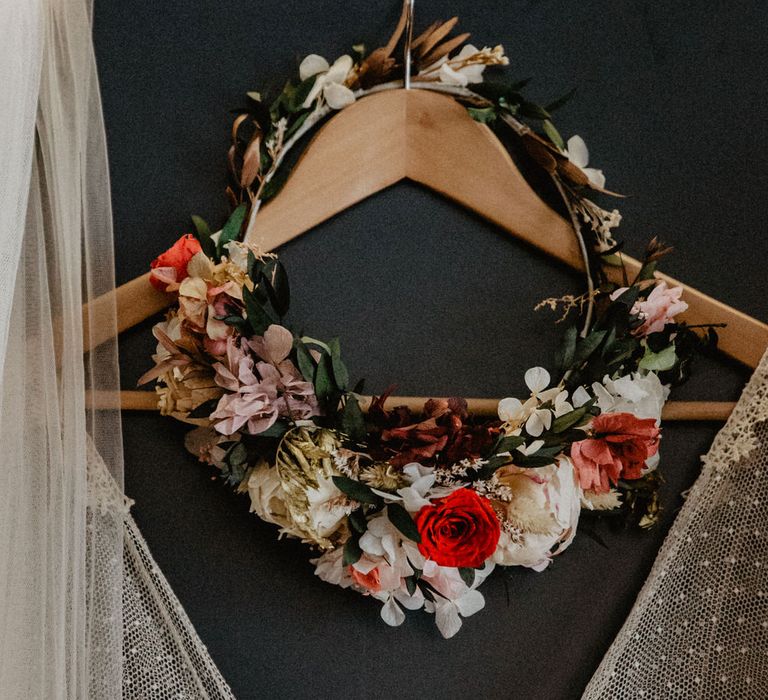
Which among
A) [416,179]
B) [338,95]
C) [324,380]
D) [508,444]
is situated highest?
[338,95]

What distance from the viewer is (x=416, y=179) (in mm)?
949

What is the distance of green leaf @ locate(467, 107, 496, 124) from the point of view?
919 millimetres

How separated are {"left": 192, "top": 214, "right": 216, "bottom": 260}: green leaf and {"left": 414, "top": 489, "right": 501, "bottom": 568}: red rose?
42 cm

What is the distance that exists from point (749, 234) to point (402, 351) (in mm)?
515

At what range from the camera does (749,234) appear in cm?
99

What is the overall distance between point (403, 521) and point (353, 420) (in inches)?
5.1

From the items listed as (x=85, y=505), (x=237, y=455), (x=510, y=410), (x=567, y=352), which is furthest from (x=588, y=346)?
(x=85, y=505)

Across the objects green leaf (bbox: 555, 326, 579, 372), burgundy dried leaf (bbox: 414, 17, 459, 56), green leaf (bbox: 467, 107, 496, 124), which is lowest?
green leaf (bbox: 555, 326, 579, 372)

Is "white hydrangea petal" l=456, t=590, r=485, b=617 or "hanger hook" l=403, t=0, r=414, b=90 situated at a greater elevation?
"hanger hook" l=403, t=0, r=414, b=90

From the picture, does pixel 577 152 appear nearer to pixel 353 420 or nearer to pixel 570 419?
pixel 570 419

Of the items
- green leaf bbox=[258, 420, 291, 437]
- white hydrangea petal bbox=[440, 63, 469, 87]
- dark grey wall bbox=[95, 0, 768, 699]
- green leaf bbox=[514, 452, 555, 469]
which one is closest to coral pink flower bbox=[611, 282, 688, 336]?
dark grey wall bbox=[95, 0, 768, 699]

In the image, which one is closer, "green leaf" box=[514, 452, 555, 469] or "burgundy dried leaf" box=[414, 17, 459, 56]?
"green leaf" box=[514, 452, 555, 469]

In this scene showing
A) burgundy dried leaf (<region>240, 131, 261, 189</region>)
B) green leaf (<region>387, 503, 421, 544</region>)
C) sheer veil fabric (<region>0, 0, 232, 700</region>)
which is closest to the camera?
sheer veil fabric (<region>0, 0, 232, 700</region>)

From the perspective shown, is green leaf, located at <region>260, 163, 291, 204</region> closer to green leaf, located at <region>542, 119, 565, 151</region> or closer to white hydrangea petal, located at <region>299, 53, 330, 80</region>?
white hydrangea petal, located at <region>299, 53, 330, 80</region>
